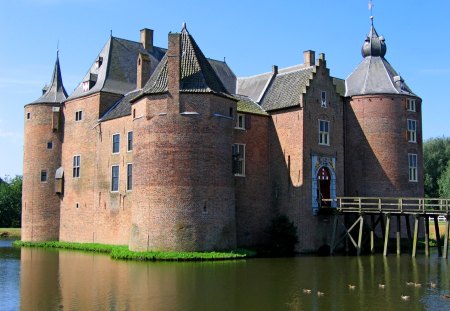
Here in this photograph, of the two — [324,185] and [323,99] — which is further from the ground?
[323,99]

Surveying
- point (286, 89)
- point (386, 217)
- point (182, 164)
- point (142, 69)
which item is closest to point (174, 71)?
point (182, 164)

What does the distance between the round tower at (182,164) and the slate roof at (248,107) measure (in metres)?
3.75

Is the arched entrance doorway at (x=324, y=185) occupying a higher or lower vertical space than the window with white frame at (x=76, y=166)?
lower

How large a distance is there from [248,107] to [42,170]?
15457 mm

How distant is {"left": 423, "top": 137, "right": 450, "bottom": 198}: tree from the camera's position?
58156 mm

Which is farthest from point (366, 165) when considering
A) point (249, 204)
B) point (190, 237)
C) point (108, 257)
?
point (108, 257)

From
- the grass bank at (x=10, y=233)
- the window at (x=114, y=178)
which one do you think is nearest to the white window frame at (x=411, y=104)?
the window at (x=114, y=178)

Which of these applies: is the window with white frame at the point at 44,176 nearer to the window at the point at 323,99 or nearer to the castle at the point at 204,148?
the castle at the point at 204,148

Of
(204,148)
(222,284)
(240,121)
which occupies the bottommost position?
(222,284)

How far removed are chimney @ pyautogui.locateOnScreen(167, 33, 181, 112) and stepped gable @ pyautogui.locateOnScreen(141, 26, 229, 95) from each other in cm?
30

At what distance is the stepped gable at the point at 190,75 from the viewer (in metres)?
28.2

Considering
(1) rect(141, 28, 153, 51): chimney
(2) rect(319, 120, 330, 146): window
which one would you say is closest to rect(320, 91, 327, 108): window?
(2) rect(319, 120, 330, 146): window

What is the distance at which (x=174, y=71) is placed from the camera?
28047 millimetres

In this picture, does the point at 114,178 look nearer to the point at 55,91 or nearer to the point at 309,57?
the point at 55,91
